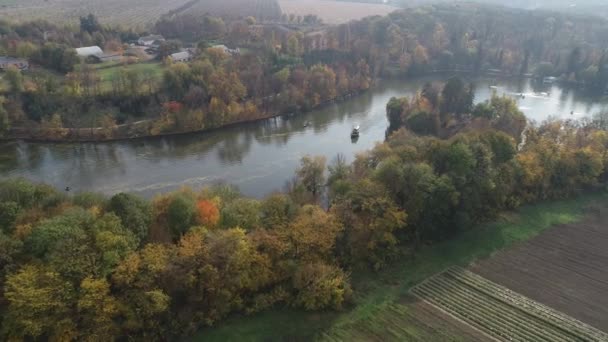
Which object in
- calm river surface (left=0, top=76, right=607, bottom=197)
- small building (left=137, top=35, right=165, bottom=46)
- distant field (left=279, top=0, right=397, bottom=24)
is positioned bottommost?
calm river surface (left=0, top=76, right=607, bottom=197)

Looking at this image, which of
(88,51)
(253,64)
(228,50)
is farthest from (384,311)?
(88,51)

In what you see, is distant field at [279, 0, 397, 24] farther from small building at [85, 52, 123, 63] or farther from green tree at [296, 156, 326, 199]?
green tree at [296, 156, 326, 199]

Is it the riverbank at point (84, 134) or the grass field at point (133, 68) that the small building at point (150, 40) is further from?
the riverbank at point (84, 134)

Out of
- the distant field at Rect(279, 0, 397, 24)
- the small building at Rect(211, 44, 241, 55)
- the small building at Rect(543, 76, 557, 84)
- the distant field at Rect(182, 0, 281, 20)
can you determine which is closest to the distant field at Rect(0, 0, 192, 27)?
the distant field at Rect(182, 0, 281, 20)

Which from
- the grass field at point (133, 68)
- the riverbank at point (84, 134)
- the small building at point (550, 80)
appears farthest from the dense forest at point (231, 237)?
the small building at point (550, 80)

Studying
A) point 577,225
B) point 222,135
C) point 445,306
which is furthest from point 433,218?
point 222,135
